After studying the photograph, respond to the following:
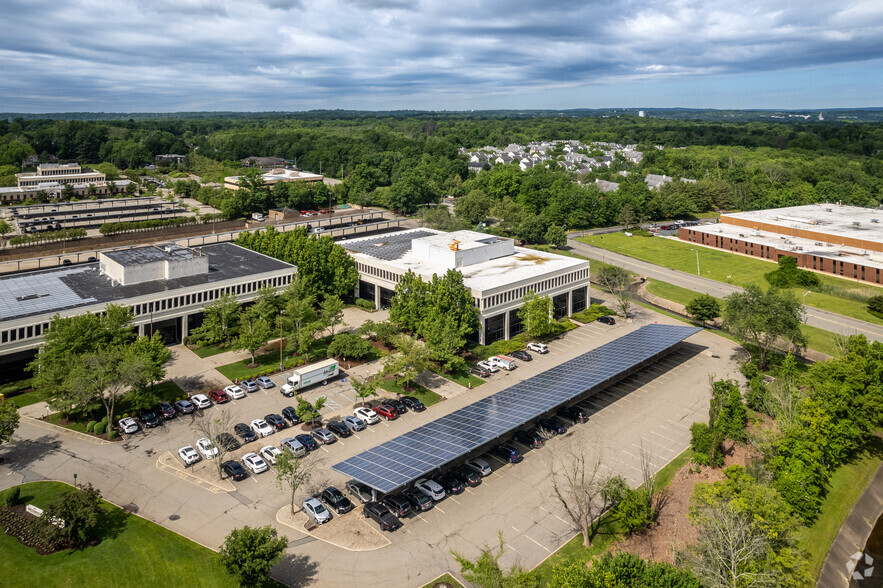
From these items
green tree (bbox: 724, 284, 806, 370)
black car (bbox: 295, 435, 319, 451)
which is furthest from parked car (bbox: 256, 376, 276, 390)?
green tree (bbox: 724, 284, 806, 370)

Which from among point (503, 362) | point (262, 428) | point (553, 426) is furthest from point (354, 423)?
point (503, 362)

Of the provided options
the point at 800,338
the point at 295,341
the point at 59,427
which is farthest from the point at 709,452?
the point at 59,427

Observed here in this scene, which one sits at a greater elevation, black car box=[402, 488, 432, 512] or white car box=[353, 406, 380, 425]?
white car box=[353, 406, 380, 425]

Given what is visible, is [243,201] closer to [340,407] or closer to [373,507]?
[340,407]

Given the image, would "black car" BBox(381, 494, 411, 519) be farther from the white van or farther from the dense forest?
the dense forest

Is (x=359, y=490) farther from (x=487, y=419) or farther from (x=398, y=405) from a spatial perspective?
(x=398, y=405)
